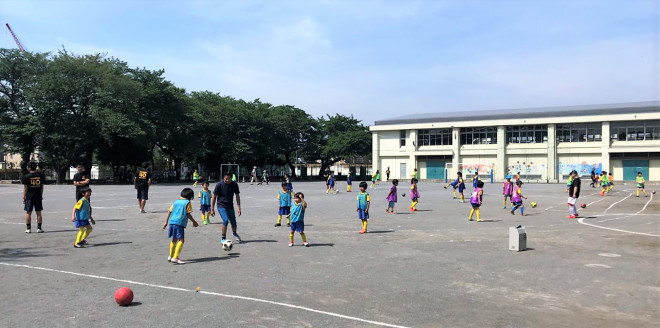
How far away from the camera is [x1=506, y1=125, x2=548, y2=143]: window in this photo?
61.8 m

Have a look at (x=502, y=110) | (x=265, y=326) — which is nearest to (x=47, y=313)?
(x=265, y=326)

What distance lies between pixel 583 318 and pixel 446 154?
→ 63135 mm

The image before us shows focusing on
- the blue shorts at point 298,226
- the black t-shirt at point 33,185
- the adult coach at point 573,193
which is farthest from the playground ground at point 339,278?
the adult coach at point 573,193

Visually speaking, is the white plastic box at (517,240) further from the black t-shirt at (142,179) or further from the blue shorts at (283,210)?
the black t-shirt at (142,179)

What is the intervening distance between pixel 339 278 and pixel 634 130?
61.3 m

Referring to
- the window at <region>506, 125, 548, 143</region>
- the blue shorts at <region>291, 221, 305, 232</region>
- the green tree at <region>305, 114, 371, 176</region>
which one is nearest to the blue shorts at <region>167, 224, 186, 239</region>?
the blue shorts at <region>291, 221, 305, 232</region>

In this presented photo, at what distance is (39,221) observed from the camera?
1314 centimetres

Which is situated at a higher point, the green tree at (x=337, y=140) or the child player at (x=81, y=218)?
the green tree at (x=337, y=140)

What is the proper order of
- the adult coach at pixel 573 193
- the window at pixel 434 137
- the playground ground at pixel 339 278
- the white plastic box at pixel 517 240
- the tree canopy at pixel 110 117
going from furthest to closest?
1. the window at pixel 434 137
2. the tree canopy at pixel 110 117
3. the adult coach at pixel 573 193
4. the white plastic box at pixel 517 240
5. the playground ground at pixel 339 278

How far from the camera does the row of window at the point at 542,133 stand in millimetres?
56625

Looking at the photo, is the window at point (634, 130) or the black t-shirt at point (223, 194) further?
the window at point (634, 130)

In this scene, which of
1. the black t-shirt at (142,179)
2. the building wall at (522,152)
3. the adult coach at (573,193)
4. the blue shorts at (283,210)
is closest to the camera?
the blue shorts at (283,210)

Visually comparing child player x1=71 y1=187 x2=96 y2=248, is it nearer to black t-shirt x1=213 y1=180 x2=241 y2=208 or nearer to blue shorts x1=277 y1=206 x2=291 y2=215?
black t-shirt x1=213 y1=180 x2=241 y2=208

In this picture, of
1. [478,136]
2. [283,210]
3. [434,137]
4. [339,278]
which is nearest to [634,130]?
[478,136]
